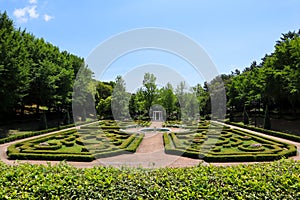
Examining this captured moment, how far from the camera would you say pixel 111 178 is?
4.07 meters

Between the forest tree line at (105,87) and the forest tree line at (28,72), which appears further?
the forest tree line at (105,87)

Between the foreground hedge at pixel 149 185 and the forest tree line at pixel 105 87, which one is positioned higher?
the forest tree line at pixel 105 87

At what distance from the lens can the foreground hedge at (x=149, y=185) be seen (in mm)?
3820

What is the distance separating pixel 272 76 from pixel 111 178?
3040cm

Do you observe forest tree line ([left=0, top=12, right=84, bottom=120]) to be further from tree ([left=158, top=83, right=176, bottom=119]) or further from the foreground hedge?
the foreground hedge

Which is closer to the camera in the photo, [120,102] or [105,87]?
[120,102]

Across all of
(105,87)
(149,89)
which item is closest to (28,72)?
(149,89)

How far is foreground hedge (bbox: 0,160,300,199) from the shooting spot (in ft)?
12.5

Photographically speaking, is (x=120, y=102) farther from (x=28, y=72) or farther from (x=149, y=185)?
(x=149, y=185)

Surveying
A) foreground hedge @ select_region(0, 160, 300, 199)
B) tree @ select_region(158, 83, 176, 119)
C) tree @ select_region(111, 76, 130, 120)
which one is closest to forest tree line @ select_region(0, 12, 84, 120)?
tree @ select_region(111, 76, 130, 120)

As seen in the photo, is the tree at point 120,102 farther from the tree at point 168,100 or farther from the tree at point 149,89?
the tree at point 168,100

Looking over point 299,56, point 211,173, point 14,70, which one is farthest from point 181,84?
point 211,173

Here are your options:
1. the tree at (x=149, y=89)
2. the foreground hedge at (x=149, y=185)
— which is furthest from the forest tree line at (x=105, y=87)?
the foreground hedge at (x=149, y=185)

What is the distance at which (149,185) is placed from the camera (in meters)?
4.04
